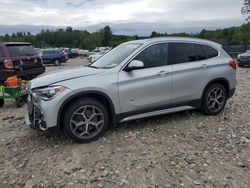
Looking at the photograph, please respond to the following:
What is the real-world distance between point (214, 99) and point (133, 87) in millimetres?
2051

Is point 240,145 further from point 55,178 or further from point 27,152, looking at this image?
point 27,152

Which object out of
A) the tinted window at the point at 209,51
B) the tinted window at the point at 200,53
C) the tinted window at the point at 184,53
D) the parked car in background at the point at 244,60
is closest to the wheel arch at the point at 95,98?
the tinted window at the point at 184,53

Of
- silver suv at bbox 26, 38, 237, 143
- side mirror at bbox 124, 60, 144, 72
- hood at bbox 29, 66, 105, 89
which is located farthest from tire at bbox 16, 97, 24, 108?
side mirror at bbox 124, 60, 144, 72

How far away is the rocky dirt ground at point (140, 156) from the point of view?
12.4 feet

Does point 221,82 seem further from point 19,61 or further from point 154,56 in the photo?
point 19,61

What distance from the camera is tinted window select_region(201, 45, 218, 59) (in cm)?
617

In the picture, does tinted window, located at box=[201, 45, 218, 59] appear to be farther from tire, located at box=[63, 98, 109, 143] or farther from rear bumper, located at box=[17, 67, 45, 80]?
rear bumper, located at box=[17, 67, 45, 80]

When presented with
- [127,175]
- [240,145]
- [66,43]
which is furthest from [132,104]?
[66,43]

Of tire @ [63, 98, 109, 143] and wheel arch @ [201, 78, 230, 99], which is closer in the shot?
tire @ [63, 98, 109, 143]

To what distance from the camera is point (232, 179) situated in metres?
3.77

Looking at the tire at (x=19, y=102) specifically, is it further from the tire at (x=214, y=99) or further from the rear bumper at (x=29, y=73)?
the tire at (x=214, y=99)

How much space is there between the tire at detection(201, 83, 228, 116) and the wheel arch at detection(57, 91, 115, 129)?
210 cm

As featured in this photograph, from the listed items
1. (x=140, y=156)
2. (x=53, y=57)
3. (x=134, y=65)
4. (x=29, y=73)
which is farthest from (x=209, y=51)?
(x=53, y=57)

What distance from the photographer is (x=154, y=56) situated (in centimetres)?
553
